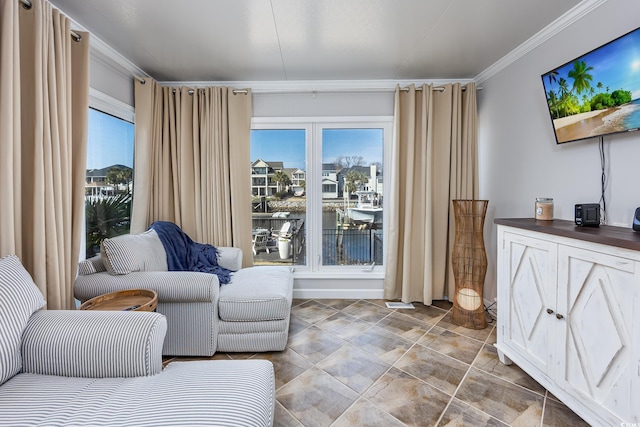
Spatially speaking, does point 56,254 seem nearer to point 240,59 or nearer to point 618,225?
point 240,59

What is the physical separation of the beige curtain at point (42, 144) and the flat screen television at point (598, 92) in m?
3.15

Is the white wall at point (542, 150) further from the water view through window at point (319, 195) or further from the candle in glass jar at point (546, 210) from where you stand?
the water view through window at point (319, 195)

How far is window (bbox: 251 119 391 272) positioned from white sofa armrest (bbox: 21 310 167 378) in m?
2.07

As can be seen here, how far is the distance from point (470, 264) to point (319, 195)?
1.67 metres

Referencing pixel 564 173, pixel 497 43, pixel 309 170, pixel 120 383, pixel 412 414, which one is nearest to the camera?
pixel 120 383

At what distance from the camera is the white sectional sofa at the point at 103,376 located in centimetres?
97

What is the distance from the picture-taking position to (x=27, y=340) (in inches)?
48.1

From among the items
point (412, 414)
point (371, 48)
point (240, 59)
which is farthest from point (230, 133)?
point (412, 414)

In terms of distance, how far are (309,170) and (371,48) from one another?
4.40ft

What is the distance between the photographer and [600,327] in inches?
52.9

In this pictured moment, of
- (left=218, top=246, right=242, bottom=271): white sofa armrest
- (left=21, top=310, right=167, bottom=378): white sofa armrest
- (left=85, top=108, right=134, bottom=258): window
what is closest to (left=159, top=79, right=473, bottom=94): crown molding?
(left=85, top=108, right=134, bottom=258): window

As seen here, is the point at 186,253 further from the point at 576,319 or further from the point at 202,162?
the point at 576,319

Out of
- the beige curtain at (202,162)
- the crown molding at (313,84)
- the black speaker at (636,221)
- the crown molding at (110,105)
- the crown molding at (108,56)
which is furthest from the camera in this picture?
the crown molding at (313,84)

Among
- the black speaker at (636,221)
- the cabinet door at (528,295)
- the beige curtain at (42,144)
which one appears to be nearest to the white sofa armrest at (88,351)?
the beige curtain at (42,144)
